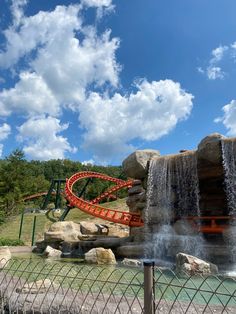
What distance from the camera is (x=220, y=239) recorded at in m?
13.8

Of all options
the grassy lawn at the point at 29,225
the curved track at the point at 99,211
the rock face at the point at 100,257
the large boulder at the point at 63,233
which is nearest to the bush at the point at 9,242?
the large boulder at the point at 63,233

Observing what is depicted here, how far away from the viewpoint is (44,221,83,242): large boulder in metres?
17.2

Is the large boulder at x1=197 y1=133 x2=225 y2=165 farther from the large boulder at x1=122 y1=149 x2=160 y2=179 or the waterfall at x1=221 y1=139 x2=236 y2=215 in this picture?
the large boulder at x1=122 y1=149 x2=160 y2=179

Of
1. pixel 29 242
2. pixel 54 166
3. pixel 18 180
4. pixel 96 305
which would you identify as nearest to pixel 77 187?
pixel 54 166

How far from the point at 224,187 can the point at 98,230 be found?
7881 millimetres

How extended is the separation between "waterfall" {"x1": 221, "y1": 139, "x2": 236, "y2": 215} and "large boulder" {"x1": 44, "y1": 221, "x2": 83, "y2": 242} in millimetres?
7537

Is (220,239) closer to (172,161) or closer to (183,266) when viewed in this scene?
(172,161)

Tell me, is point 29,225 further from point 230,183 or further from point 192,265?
point 192,265

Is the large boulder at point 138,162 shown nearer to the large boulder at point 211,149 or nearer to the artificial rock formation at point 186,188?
the artificial rock formation at point 186,188

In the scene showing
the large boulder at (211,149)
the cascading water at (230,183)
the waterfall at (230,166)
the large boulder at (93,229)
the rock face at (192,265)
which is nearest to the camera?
the rock face at (192,265)

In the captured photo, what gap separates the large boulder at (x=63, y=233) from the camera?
17156 mm

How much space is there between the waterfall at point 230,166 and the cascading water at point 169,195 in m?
1.36

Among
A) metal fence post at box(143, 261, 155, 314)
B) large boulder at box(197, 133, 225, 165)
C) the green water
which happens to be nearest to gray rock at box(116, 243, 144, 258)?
large boulder at box(197, 133, 225, 165)

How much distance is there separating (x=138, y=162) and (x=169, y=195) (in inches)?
83.0
